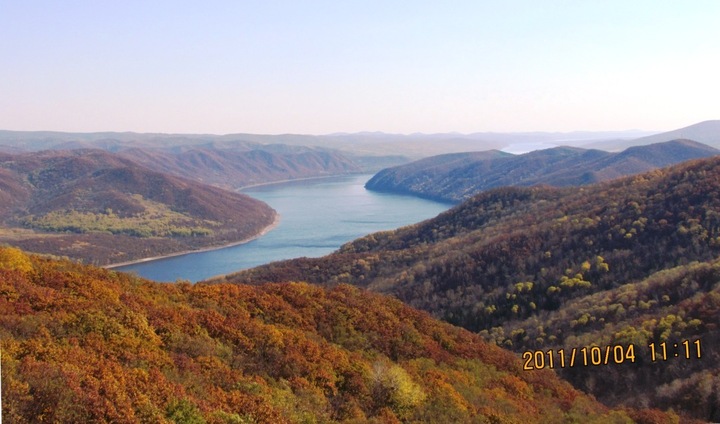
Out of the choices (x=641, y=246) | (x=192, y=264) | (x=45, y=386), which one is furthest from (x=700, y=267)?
(x=192, y=264)

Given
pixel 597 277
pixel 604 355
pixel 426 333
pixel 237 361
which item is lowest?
pixel 604 355

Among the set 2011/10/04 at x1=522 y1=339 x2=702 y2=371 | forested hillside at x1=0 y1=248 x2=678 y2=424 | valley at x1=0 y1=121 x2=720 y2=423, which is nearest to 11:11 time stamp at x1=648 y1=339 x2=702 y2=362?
2011/10/04 at x1=522 y1=339 x2=702 y2=371

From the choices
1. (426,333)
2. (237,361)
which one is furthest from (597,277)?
(237,361)

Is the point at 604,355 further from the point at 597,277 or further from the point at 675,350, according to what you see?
the point at 597,277

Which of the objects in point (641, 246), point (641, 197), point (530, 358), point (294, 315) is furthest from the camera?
point (641, 197)

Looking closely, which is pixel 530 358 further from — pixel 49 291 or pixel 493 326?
pixel 49 291

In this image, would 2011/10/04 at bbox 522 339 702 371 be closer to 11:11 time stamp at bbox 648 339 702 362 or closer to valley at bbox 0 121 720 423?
11:11 time stamp at bbox 648 339 702 362

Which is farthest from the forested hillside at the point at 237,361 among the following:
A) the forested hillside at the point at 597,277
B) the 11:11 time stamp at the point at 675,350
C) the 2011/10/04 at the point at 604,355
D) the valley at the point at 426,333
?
the 11:11 time stamp at the point at 675,350
